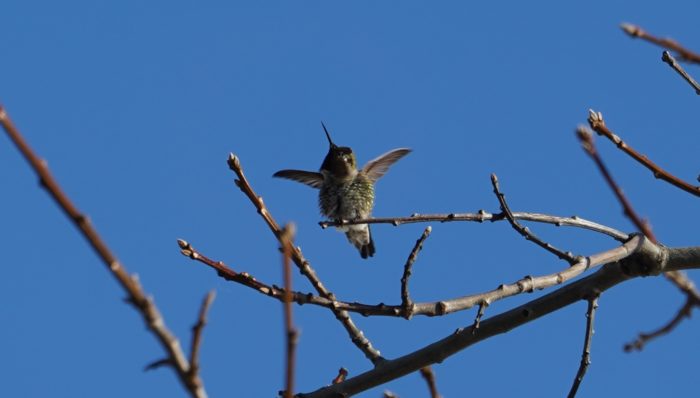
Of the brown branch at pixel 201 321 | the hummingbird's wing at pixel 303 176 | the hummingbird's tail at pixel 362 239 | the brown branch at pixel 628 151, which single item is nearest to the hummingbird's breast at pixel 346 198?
the hummingbird's tail at pixel 362 239

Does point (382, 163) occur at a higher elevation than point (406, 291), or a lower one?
higher

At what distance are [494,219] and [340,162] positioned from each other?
449cm

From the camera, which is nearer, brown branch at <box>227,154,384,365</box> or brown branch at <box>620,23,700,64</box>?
brown branch at <box>620,23,700,64</box>

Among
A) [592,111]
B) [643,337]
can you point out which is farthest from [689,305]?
[592,111]

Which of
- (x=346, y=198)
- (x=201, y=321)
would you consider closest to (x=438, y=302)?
(x=201, y=321)

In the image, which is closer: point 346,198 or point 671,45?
point 671,45

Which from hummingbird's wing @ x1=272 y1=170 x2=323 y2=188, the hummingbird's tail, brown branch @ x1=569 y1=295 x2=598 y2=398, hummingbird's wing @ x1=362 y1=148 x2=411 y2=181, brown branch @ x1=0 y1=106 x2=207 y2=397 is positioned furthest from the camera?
hummingbird's wing @ x1=362 y1=148 x2=411 y2=181

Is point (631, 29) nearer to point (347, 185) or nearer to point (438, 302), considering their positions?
point (438, 302)

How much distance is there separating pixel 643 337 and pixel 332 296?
167cm

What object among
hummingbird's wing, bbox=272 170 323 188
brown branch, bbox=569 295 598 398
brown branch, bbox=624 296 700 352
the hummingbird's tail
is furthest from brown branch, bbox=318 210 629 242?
hummingbird's wing, bbox=272 170 323 188

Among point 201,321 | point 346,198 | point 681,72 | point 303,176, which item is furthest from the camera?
point 303,176

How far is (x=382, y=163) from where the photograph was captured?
894 cm

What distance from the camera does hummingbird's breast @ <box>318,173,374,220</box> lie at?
26.7 feet

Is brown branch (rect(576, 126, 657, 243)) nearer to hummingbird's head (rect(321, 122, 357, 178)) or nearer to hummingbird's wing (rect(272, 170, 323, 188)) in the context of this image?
hummingbird's head (rect(321, 122, 357, 178))
